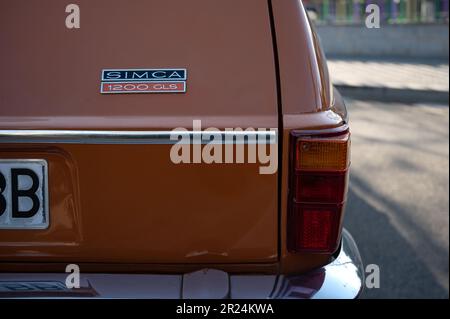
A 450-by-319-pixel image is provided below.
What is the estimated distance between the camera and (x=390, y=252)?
3387 millimetres

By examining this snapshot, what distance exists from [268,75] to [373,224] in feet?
8.34

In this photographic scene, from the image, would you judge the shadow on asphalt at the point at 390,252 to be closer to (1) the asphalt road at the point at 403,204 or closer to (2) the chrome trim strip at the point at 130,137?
(1) the asphalt road at the point at 403,204

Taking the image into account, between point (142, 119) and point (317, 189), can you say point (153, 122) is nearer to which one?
point (142, 119)

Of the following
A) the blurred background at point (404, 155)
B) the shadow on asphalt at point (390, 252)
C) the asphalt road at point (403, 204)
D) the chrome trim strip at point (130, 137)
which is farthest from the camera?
the blurred background at point (404, 155)

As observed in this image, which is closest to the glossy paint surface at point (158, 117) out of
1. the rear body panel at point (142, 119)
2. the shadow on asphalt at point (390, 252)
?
the rear body panel at point (142, 119)

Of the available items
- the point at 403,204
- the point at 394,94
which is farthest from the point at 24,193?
the point at 394,94

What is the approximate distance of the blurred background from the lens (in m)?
3.27

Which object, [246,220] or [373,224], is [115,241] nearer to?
[246,220]

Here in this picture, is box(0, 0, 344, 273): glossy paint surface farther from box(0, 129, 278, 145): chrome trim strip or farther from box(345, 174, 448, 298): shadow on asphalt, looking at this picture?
box(345, 174, 448, 298): shadow on asphalt

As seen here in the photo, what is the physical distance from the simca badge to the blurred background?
1.95 metres

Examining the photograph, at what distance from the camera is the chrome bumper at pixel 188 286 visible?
151 cm

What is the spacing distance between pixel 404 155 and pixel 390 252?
2261 mm

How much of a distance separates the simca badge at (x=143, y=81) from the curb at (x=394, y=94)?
8.09m

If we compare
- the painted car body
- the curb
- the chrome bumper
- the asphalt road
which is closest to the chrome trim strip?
the painted car body
